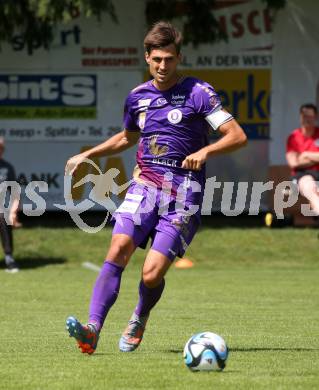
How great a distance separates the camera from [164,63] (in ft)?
26.5

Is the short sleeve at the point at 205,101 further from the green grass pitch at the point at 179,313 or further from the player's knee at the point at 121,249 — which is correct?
the green grass pitch at the point at 179,313

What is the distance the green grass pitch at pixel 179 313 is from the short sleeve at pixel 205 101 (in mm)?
1744

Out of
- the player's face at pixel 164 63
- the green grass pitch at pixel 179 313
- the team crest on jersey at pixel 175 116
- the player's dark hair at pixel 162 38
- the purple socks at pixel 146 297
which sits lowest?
the green grass pitch at pixel 179 313

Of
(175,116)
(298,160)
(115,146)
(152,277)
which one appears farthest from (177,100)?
(298,160)

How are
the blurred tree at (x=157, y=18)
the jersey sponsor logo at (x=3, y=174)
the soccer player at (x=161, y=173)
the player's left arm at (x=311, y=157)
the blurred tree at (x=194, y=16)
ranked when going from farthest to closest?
the blurred tree at (x=194, y=16) < the blurred tree at (x=157, y=18) < the jersey sponsor logo at (x=3, y=174) < the player's left arm at (x=311, y=157) < the soccer player at (x=161, y=173)

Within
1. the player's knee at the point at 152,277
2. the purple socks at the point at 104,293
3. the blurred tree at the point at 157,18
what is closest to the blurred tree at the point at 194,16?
the blurred tree at the point at 157,18

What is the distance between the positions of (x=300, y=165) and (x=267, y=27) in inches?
164

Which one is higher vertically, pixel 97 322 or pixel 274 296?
pixel 97 322

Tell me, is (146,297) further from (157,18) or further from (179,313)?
(157,18)

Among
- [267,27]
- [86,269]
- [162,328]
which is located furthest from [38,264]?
[162,328]

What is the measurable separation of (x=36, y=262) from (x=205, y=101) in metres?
10.7

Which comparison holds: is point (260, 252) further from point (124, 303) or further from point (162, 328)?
point (162, 328)

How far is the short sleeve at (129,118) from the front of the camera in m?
8.41

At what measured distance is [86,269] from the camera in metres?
17.8
